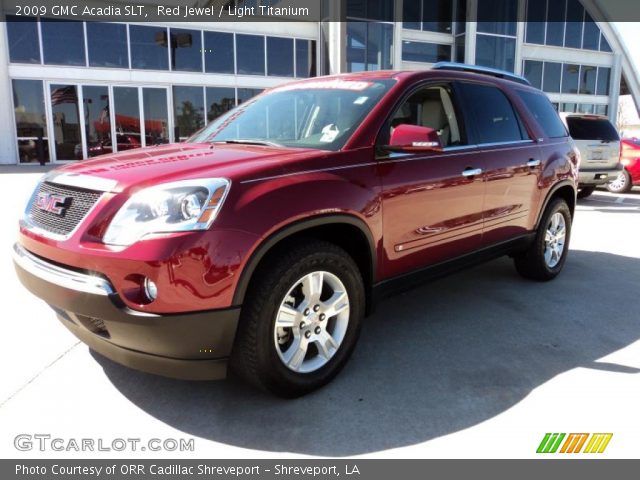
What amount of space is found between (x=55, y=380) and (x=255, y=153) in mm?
1791

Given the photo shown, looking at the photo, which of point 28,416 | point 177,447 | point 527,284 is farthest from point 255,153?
point 527,284

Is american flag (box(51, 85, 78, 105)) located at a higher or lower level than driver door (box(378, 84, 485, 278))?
higher

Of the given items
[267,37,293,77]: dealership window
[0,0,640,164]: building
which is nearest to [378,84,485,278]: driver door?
[0,0,640,164]: building

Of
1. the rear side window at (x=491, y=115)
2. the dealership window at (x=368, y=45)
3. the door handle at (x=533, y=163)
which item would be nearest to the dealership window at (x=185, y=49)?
the dealership window at (x=368, y=45)

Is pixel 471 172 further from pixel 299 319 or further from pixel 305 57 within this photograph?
pixel 305 57

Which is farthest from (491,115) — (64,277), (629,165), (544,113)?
(629,165)

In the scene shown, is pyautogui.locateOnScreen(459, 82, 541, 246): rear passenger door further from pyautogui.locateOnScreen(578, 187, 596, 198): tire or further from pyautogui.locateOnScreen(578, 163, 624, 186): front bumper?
pyautogui.locateOnScreen(578, 187, 596, 198): tire

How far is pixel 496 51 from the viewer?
24.5 metres

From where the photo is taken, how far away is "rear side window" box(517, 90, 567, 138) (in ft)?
16.0

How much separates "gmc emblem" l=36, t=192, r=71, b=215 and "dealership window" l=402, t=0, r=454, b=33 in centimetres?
2216

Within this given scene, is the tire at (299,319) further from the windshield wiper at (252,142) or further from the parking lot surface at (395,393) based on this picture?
the windshield wiper at (252,142)

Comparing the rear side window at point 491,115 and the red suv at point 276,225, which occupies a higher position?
the rear side window at point 491,115

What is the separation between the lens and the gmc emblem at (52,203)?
8.96 ft

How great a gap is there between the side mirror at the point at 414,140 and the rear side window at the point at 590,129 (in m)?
8.50
